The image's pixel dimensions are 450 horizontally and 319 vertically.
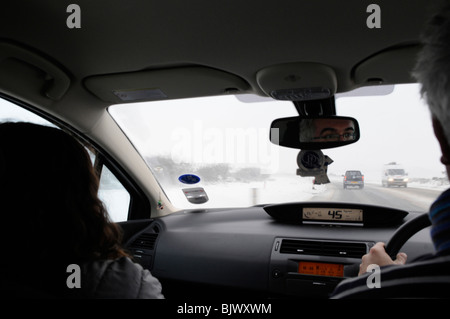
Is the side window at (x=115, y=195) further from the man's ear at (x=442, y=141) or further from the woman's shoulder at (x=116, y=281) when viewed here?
the man's ear at (x=442, y=141)

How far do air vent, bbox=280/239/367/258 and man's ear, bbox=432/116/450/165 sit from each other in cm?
252

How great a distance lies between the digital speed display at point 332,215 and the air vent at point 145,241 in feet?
6.15

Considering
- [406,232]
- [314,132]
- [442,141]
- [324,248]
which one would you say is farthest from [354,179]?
[442,141]

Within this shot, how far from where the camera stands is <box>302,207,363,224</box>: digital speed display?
374cm

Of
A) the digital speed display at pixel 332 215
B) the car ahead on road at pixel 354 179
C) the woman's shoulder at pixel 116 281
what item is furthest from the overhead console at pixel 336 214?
the woman's shoulder at pixel 116 281

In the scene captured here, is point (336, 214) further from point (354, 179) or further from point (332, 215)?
point (354, 179)

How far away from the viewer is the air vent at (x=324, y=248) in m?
3.30

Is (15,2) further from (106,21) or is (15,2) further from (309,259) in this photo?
(309,259)

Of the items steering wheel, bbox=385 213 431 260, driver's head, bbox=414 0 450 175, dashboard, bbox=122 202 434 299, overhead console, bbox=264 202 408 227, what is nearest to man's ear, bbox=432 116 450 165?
driver's head, bbox=414 0 450 175

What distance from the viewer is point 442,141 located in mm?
989

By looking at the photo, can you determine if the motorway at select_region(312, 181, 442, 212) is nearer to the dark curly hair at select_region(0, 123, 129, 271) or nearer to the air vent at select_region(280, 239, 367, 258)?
the air vent at select_region(280, 239, 367, 258)

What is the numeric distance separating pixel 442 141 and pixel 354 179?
14.9 ft
